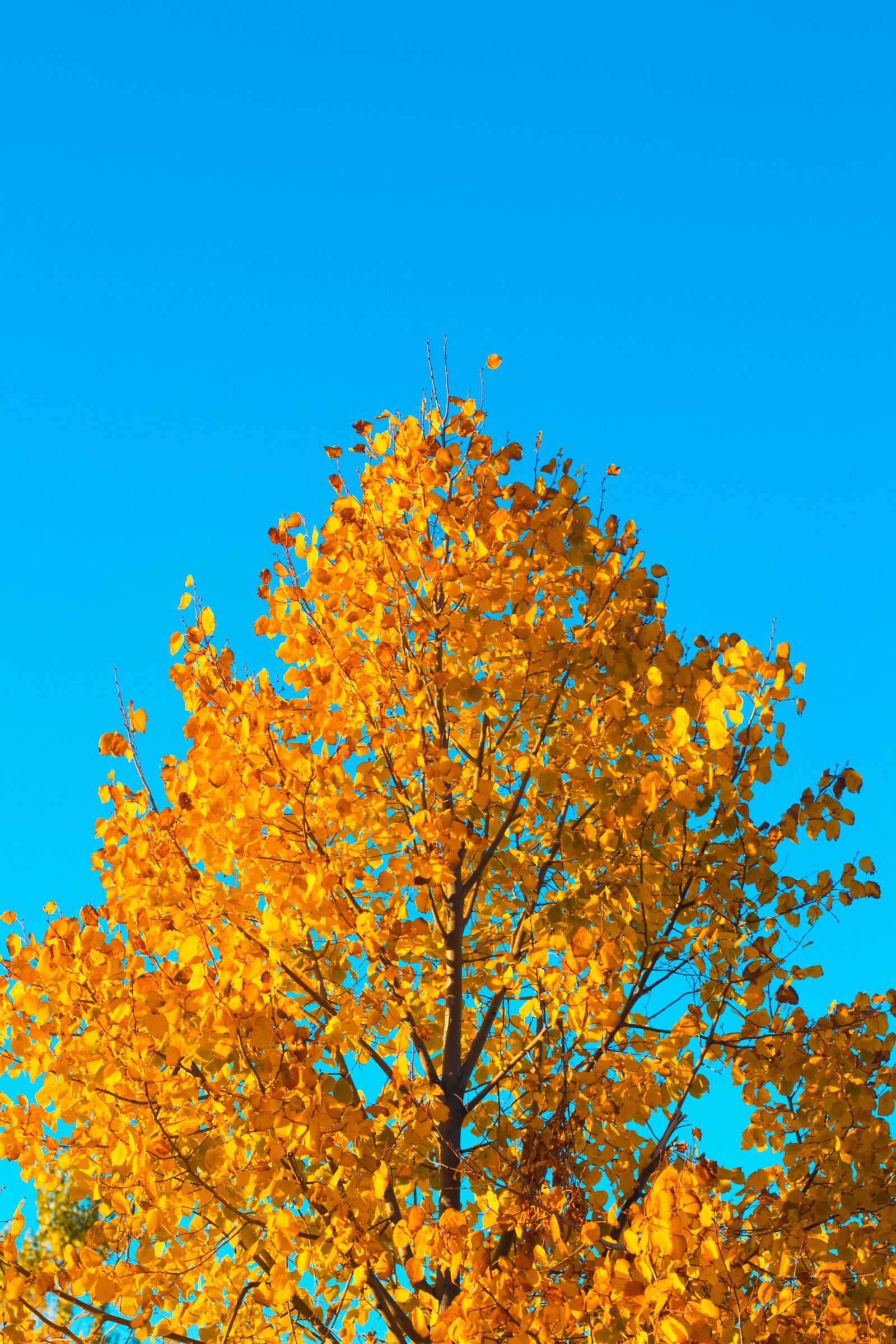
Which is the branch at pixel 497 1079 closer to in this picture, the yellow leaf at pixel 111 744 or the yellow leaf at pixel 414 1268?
the yellow leaf at pixel 414 1268

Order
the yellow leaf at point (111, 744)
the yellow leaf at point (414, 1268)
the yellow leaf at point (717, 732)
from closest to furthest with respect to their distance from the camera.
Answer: the yellow leaf at point (414, 1268) < the yellow leaf at point (717, 732) < the yellow leaf at point (111, 744)

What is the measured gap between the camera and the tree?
4.12 metres

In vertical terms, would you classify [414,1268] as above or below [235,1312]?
above

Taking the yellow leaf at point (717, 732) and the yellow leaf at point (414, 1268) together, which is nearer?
the yellow leaf at point (414, 1268)

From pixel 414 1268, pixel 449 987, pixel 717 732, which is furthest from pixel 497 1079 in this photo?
pixel 717 732

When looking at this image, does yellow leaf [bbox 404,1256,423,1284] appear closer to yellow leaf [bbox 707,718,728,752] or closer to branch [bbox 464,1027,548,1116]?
branch [bbox 464,1027,548,1116]

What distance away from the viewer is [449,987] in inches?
222

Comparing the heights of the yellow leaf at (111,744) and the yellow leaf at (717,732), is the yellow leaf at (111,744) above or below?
below

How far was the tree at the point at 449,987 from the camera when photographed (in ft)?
13.5

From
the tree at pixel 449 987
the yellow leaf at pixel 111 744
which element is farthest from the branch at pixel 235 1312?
the yellow leaf at pixel 111 744

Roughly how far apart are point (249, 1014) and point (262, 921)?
1.18ft

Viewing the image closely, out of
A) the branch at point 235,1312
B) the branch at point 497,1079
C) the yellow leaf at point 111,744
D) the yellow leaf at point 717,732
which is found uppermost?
the yellow leaf at point 717,732

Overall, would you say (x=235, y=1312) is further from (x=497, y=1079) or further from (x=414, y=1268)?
(x=497, y=1079)

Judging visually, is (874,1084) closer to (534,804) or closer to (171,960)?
(534,804)
